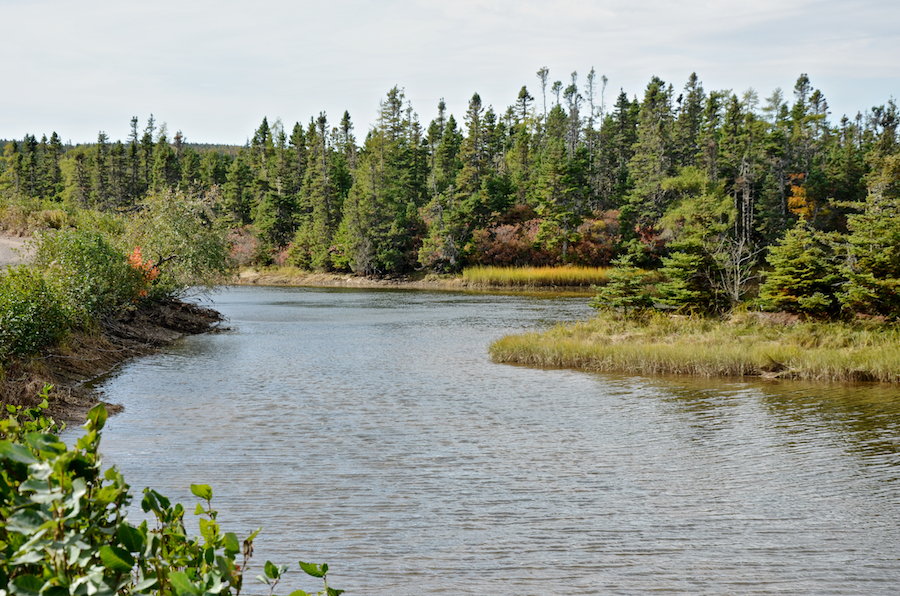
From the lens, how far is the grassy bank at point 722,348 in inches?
729

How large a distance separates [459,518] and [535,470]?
2.42m

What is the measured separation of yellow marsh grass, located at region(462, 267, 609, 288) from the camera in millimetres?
61969

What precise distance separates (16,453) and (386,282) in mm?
67339

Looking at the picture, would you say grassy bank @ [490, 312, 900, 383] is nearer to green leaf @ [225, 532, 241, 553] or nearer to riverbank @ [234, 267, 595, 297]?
green leaf @ [225, 532, 241, 553]

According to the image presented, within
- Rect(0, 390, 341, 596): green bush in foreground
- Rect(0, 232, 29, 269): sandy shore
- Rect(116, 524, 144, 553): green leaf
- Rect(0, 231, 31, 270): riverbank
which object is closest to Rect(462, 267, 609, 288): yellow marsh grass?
Rect(0, 231, 31, 270): riverbank

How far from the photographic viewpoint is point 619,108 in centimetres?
9762

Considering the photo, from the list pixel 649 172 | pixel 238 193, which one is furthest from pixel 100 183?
pixel 649 172

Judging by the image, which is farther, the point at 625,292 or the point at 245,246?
the point at 245,246

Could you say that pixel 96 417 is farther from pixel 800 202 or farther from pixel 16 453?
pixel 800 202

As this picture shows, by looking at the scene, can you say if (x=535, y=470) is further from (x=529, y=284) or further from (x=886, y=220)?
(x=529, y=284)

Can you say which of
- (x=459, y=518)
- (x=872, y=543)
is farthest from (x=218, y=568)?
(x=872, y=543)

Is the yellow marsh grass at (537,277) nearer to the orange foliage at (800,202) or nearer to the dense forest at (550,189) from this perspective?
the dense forest at (550,189)

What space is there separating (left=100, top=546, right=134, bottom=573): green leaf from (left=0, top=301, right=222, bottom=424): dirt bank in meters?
9.90

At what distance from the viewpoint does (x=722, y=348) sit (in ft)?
66.3
